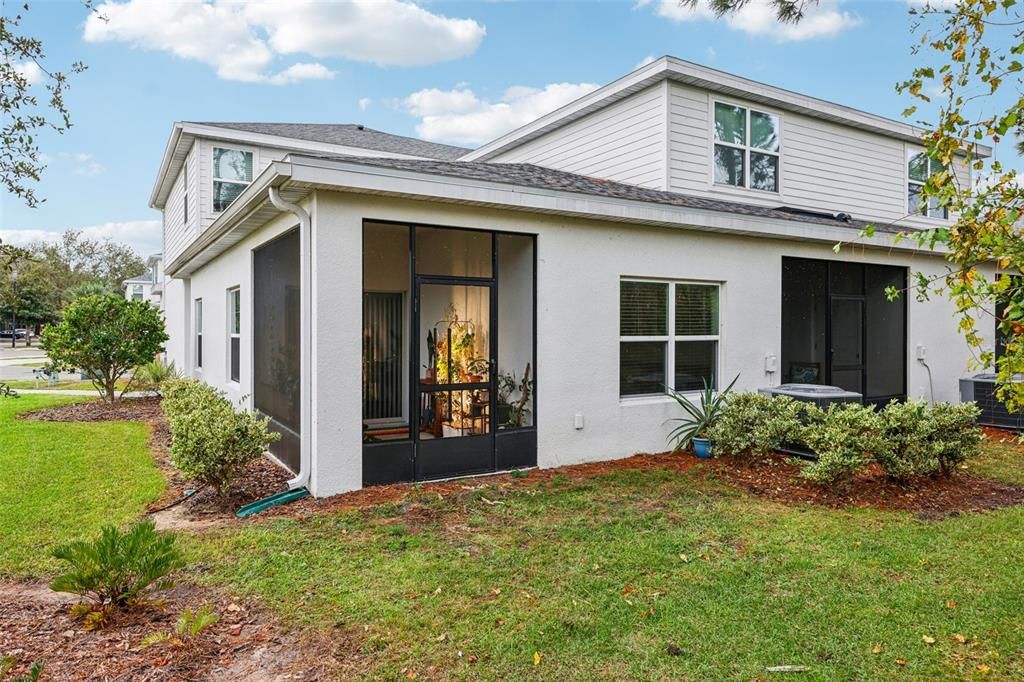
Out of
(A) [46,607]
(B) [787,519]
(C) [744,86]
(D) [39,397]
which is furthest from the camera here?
(D) [39,397]

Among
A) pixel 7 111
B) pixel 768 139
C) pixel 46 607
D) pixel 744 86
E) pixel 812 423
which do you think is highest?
pixel 744 86

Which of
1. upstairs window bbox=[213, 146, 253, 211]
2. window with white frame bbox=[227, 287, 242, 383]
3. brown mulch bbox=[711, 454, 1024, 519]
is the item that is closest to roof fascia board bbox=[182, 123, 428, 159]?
upstairs window bbox=[213, 146, 253, 211]

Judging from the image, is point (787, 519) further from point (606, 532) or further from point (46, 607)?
point (46, 607)

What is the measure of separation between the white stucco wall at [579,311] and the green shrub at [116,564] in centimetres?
217

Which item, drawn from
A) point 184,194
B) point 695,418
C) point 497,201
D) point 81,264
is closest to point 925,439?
point 695,418

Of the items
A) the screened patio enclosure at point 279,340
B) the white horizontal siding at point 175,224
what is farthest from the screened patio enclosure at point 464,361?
the white horizontal siding at point 175,224

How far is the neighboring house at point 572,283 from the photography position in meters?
5.76

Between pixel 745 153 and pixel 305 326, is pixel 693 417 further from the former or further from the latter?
pixel 745 153

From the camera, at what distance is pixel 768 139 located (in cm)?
1061

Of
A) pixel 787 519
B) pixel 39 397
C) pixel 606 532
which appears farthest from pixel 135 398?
pixel 787 519

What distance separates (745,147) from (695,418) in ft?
16.6

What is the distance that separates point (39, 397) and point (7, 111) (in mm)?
14136

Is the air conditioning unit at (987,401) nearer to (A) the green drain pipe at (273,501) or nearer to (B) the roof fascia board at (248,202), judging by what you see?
(A) the green drain pipe at (273,501)

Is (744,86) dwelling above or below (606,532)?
above
